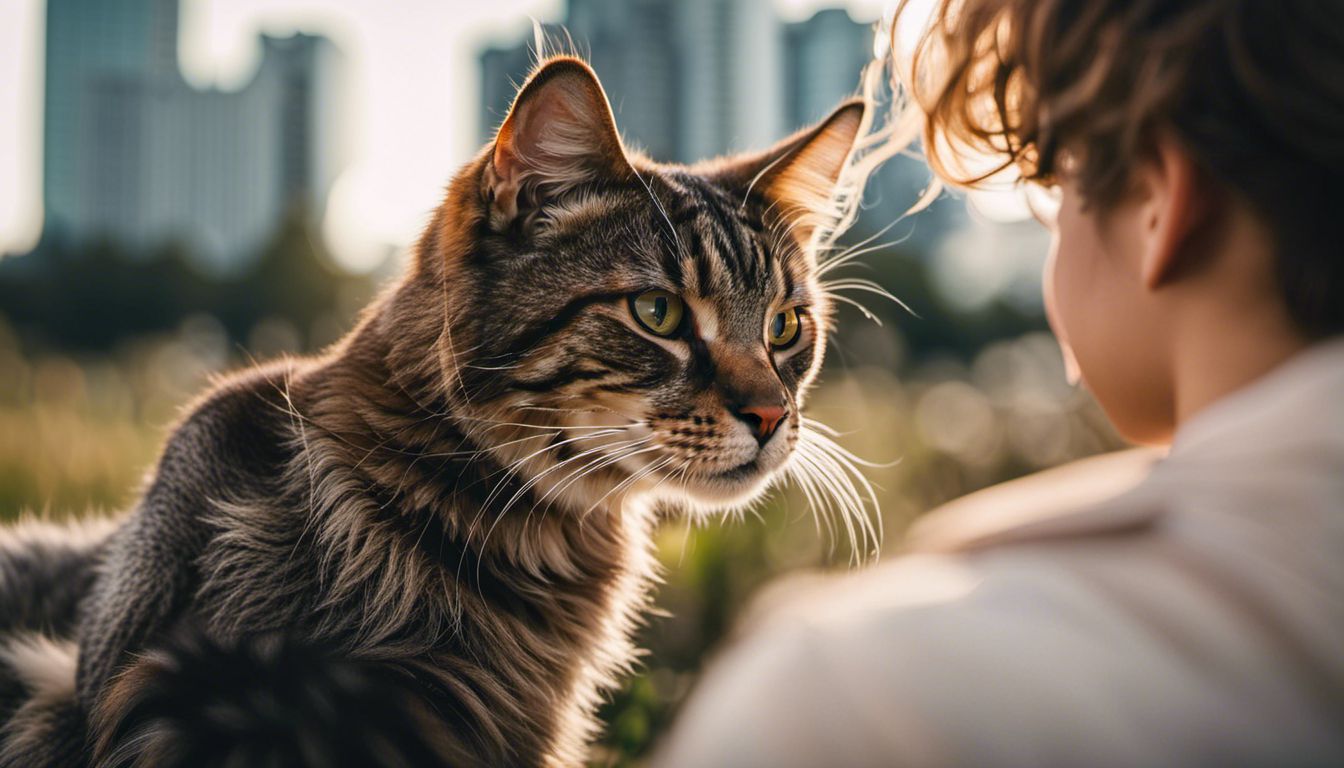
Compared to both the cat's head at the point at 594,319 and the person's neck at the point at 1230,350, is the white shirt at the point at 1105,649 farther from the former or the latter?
the cat's head at the point at 594,319

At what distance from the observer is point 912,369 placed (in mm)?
9438

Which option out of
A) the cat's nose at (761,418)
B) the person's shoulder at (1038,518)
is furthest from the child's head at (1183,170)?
the cat's nose at (761,418)

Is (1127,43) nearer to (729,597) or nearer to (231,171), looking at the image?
(729,597)

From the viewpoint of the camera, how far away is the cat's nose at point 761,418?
68.7 inches

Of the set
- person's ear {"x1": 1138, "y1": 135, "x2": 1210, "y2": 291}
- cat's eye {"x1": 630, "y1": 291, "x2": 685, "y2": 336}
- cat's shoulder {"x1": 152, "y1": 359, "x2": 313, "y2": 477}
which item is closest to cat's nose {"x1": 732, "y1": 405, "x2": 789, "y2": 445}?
cat's eye {"x1": 630, "y1": 291, "x2": 685, "y2": 336}

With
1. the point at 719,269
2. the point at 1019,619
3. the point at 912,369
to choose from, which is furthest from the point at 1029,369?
the point at 1019,619

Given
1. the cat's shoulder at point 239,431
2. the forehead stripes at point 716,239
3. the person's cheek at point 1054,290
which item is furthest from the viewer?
the forehead stripes at point 716,239

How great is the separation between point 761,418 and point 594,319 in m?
0.37

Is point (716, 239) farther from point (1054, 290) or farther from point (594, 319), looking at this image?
point (1054, 290)

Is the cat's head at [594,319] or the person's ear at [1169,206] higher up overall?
the person's ear at [1169,206]

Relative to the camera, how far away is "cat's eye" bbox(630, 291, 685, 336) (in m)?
1.79

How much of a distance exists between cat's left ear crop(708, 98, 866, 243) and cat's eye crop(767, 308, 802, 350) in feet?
0.69

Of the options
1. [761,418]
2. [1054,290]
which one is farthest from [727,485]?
[1054,290]

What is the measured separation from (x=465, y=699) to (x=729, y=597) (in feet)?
6.90
